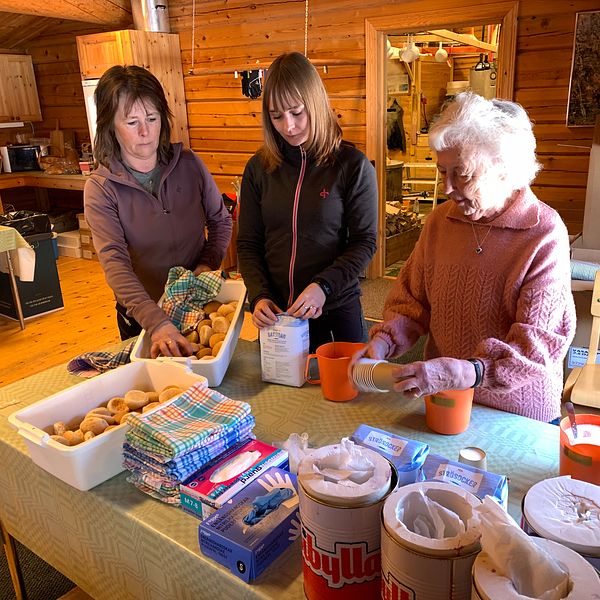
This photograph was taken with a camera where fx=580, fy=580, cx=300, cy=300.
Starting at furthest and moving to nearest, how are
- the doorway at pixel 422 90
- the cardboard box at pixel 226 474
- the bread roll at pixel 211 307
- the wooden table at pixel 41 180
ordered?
1. the doorway at pixel 422 90
2. the wooden table at pixel 41 180
3. the bread roll at pixel 211 307
4. the cardboard box at pixel 226 474

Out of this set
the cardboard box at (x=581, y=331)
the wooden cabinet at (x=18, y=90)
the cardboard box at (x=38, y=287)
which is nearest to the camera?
the cardboard box at (x=581, y=331)

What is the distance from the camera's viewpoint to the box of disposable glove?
840 mm

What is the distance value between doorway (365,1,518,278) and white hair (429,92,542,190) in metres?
3.01

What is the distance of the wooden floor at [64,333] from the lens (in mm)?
3816

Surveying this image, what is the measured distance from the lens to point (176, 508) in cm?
101

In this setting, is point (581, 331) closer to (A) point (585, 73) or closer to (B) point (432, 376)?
(A) point (585, 73)

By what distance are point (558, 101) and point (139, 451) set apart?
3.68 metres

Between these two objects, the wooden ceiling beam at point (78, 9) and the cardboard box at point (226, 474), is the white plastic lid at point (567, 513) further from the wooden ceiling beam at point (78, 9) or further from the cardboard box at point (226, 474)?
the wooden ceiling beam at point (78, 9)

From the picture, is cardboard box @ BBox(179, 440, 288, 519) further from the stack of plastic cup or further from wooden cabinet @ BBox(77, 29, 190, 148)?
wooden cabinet @ BBox(77, 29, 190, 148)

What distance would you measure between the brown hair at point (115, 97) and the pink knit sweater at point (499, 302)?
2.95ft

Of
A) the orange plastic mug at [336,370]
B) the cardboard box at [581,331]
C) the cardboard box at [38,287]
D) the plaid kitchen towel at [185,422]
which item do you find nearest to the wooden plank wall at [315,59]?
the cardboard box at [581,331]

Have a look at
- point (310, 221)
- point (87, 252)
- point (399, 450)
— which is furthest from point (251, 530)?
point (87, 252)

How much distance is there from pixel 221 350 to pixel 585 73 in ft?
10.8

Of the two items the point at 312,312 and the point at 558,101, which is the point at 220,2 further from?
the point at 312,312
